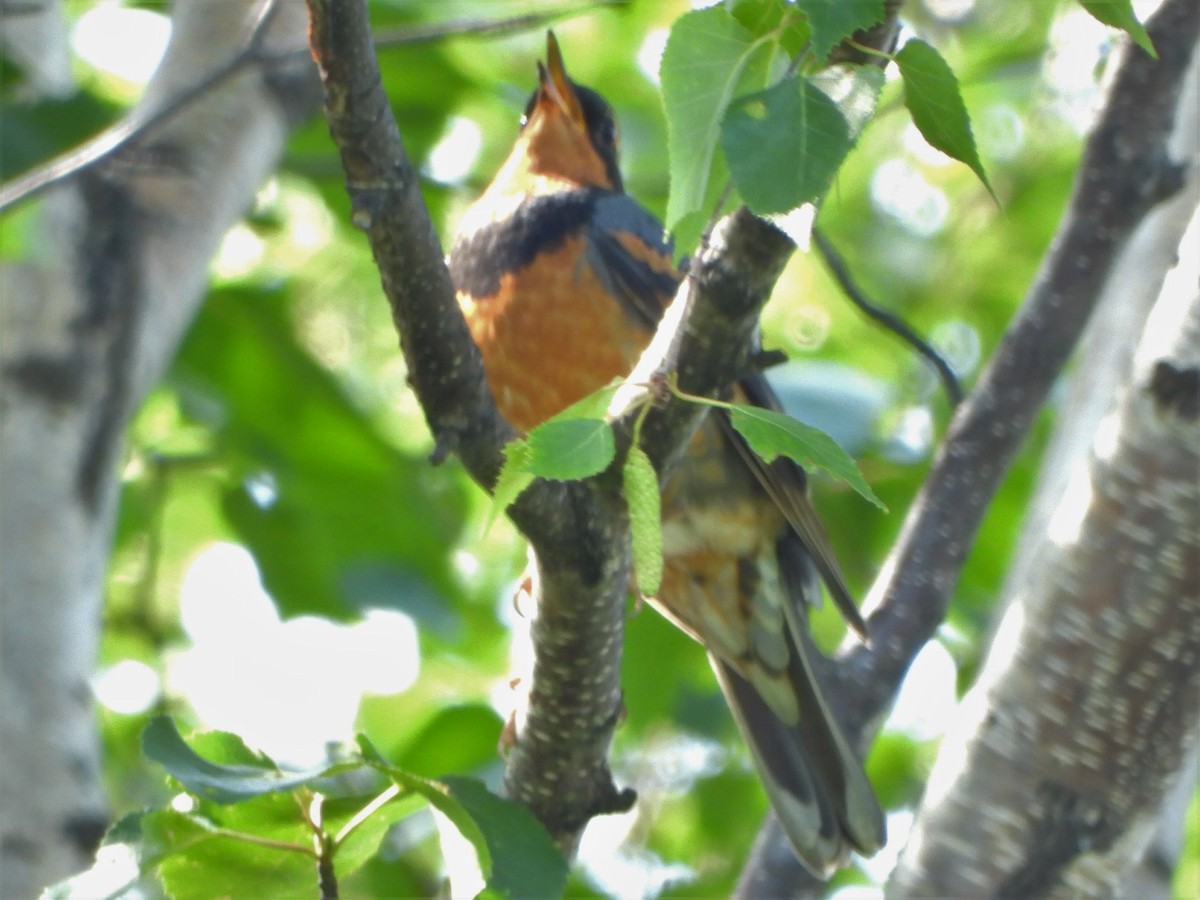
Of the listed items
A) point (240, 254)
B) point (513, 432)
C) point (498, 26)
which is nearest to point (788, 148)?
point (513, 432)

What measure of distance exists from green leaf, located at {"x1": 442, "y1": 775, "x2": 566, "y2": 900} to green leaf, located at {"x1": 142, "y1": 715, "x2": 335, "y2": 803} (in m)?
0.24

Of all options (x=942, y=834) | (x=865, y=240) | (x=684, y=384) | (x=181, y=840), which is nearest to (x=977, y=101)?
(x=865, y=240)

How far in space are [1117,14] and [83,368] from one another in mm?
2746

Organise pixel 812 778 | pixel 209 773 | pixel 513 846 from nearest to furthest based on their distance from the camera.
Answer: pixel 209 773 < pixel 513 846 < pixel 812 778

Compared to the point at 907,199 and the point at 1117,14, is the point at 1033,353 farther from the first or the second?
the point at 907,199

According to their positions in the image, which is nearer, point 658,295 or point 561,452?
point 561,452

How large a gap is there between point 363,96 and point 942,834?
1.72 meters

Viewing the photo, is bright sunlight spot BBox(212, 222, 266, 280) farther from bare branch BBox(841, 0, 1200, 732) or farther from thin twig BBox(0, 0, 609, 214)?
bare branch BBox(841, 0, 1200, 732)

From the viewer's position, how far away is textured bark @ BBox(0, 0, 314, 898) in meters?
3.31

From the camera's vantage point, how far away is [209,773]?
6.19 ft

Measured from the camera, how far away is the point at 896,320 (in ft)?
10.7

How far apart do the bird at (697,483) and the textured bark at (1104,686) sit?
2.46ft

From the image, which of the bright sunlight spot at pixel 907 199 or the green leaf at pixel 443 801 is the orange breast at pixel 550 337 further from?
the bright sunlight spot at pixel 907 199

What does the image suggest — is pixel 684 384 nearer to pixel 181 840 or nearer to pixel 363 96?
pixel 363 96
